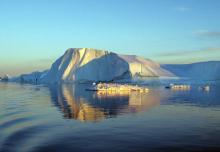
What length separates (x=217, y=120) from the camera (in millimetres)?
32125

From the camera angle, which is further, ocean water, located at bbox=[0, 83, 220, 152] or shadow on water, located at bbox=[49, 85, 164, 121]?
shadow on water, located at bbox=[49, 85, 164, 121]

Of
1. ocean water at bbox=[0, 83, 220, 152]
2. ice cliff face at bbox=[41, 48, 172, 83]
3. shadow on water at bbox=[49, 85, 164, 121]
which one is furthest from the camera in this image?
ice cliff face at bbox=[41, 48, 172, 83]

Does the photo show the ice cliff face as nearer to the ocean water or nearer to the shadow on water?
the shadow on water

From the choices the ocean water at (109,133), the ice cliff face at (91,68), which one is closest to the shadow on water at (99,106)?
the ocean water at (109,133)

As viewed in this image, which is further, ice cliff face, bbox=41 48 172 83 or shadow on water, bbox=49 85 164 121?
ice cliff face, bbox=41 48 172 83

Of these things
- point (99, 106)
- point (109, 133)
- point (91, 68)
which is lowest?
point (109, 133)

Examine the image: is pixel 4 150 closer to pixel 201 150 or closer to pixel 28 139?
pixel 28 139

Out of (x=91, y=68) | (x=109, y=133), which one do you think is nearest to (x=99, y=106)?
(x=109, y=133)

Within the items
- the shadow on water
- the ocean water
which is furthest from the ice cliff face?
the ocean water

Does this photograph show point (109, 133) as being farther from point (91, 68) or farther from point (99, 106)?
point (91, 68)

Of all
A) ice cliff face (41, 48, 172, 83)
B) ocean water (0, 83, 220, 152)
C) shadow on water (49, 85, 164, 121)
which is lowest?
ocean water (0, 83, 220, 152)

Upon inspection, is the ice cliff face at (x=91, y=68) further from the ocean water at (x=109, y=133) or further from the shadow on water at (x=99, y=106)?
the ocean water at (x=109, y=133)

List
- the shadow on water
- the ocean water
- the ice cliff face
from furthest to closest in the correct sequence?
the ice cliff face
the shadow on water
the ocean water

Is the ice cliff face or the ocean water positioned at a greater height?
the ice cliff face
